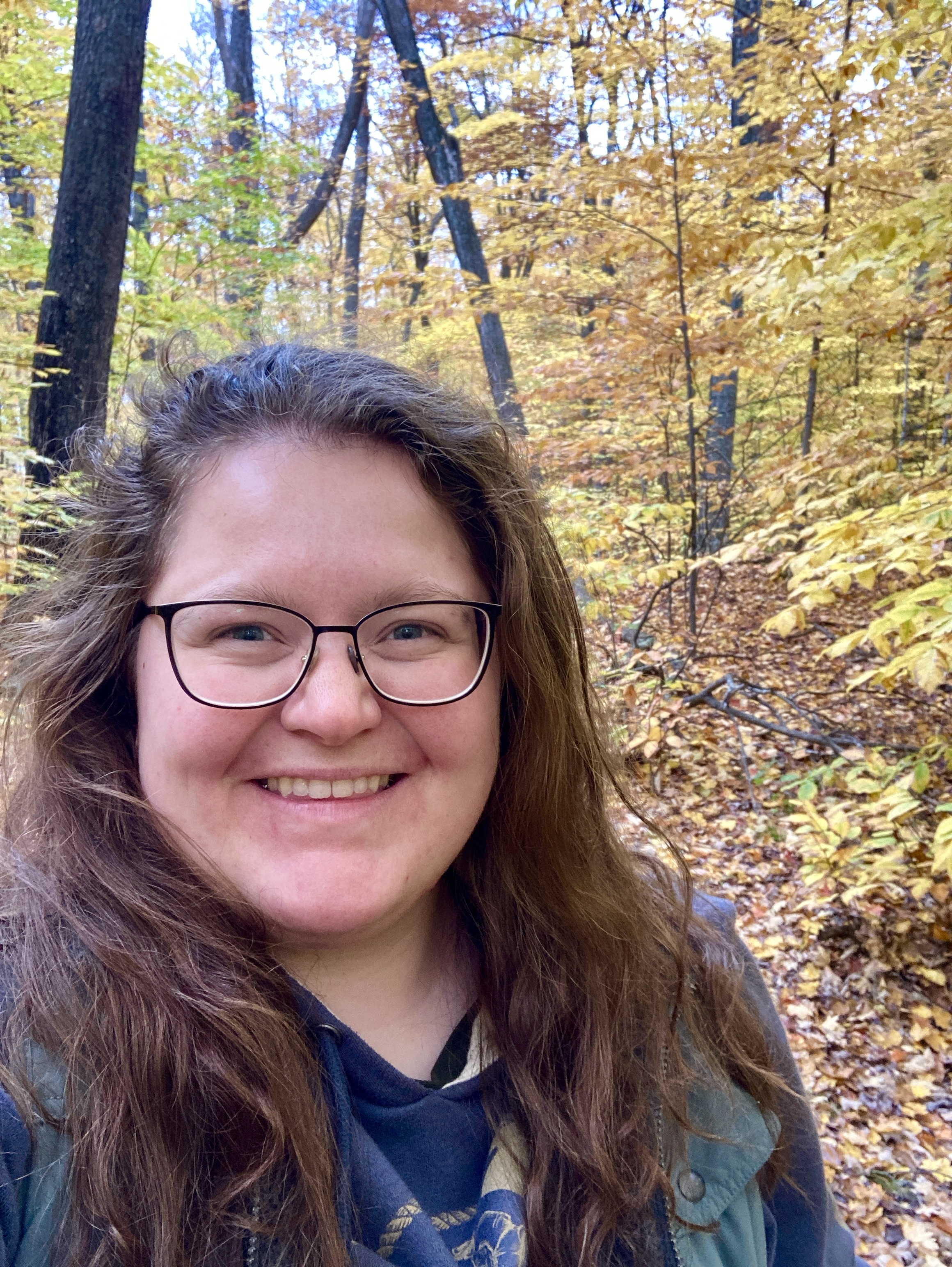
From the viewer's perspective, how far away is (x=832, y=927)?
3.79m

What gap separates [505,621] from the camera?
1206mm

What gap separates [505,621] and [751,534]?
3319 millimetres

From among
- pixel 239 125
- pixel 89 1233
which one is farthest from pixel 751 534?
pixel 239 125

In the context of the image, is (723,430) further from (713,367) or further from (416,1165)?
(416,1165)

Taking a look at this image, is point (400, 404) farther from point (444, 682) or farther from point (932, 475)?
point (932, 475)

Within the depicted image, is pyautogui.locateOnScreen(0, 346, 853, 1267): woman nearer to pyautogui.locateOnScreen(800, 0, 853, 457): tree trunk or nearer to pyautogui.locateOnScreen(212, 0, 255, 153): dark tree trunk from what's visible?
pyautogui.locateOnScreen(800, 0, 853, 457): tree trunk

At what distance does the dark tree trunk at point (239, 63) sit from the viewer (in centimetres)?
1202

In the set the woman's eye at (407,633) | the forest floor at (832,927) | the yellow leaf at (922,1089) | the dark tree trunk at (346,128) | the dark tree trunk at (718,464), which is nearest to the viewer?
the woman's eye at (407,633)

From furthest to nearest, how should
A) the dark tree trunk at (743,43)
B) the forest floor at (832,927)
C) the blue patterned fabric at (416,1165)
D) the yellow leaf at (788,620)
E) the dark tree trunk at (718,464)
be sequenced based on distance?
the dark tree trunk at (718,464) < the dark tree trunk at (743,43) < the yellow leaf at (788,620) < the forest floor at (832,927) < the blue patterned fabric at (416,1165)

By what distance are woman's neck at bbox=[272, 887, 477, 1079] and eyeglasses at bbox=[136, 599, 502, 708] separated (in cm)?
35

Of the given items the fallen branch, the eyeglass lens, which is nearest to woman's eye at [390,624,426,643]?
the eyeglass lens

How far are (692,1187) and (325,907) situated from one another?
2.32ft

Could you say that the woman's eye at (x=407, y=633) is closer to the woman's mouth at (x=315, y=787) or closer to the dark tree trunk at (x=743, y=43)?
the woman's mouth at (x=315, y=787)

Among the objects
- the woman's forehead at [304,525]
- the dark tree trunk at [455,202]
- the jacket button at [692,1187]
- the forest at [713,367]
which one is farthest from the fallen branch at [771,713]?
the woman's forehead at [304,525]
